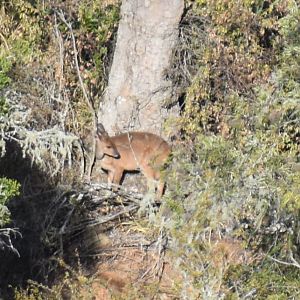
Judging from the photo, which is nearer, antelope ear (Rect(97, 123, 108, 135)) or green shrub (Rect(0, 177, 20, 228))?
→ green shrub (Rect(0, 177, 20, 228))

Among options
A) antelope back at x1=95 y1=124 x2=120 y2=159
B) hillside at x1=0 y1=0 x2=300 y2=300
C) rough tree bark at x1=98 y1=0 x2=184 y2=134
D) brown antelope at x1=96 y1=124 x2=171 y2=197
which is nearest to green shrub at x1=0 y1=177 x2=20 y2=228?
hillside at x1=0 y1=0 x2=300 y2=300

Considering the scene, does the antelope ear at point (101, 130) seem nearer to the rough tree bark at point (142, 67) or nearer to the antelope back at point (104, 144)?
the antelope back at point (104, 144)

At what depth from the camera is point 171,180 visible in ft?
41.8

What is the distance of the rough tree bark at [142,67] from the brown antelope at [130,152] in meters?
0.71

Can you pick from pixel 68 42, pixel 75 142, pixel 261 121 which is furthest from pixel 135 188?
pixel 261 121

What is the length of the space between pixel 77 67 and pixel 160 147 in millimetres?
1944

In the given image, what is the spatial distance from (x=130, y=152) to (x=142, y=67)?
4.62ft

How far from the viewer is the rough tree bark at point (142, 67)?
1563 cm

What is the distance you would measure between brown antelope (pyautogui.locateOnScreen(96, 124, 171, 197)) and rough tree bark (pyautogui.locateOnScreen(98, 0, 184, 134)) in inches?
28.0

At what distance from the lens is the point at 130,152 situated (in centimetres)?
1494

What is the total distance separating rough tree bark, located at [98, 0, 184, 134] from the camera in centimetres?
1563

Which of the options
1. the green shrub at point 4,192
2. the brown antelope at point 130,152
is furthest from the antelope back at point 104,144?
the green shrub at point 4,192

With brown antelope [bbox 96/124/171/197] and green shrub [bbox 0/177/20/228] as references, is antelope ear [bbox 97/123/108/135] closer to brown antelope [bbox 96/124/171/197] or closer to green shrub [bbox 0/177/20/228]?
brown antelope [bbox 96/124/171/197]

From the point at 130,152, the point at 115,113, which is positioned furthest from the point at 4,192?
the point at 115,113
